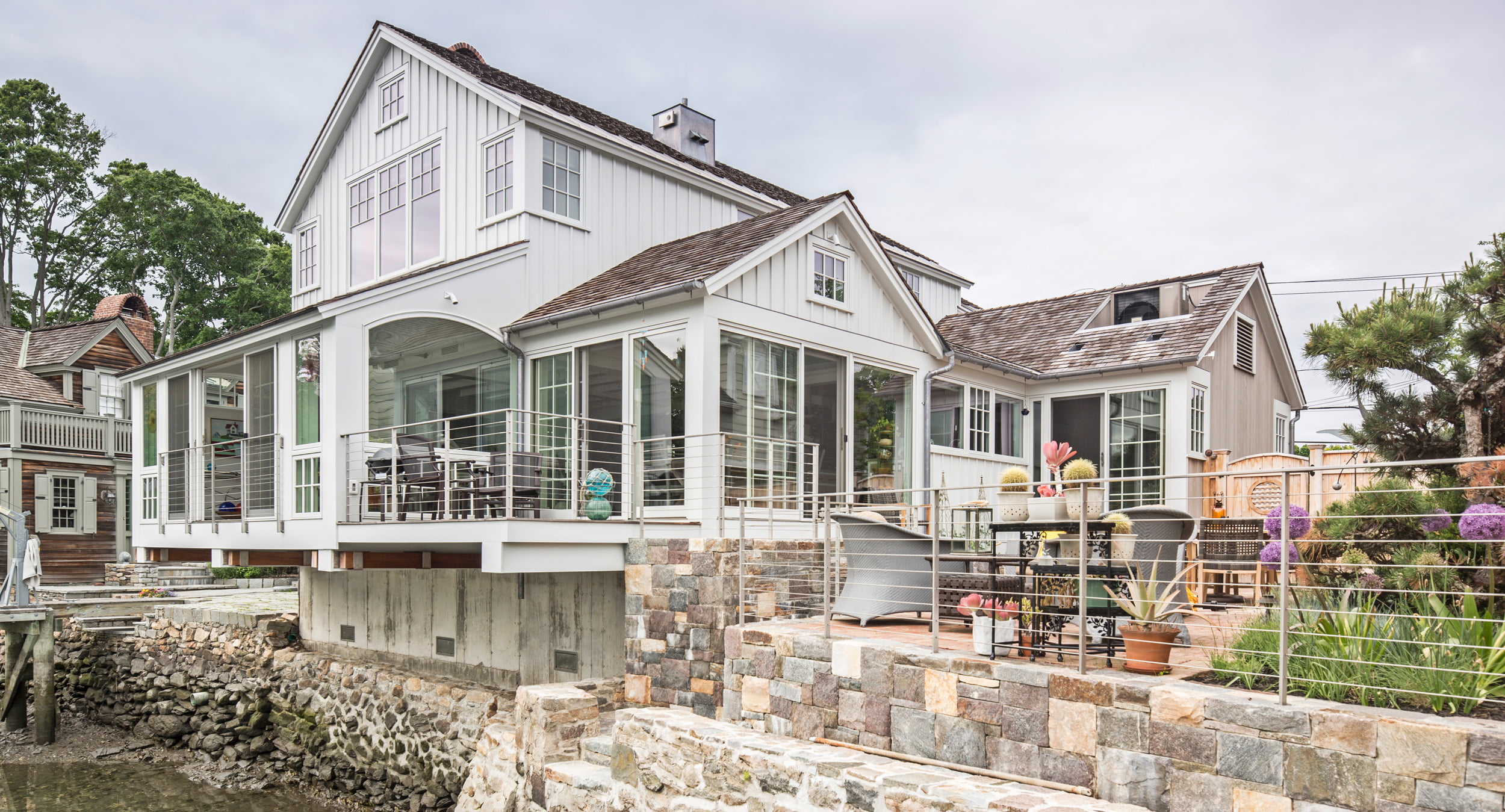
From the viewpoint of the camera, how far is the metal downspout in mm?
12312

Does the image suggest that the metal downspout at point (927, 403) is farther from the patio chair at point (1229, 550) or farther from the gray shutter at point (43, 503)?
the gray shutter at point (43, 503)

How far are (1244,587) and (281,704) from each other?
12.6 m

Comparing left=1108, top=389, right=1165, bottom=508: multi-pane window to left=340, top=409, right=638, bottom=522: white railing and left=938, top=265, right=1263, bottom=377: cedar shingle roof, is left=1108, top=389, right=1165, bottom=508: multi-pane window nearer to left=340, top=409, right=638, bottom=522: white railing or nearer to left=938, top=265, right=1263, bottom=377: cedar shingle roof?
left=938, top=265, right=1263, bottom=377: cedar shingle roof

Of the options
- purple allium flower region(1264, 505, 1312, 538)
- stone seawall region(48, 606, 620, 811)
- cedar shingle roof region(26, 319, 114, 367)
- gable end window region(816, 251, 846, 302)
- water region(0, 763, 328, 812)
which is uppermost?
cedar shingle roof region(26, 319, 114, 367)

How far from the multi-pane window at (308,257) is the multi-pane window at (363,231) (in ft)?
4.07

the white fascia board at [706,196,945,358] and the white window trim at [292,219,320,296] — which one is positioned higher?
the white window trim at [292,219,320,296]

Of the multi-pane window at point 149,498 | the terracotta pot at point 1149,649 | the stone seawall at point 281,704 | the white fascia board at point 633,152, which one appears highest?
the white fascia board at point 633,152

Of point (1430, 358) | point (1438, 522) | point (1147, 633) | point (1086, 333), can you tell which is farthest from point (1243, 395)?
point (1147, 633)

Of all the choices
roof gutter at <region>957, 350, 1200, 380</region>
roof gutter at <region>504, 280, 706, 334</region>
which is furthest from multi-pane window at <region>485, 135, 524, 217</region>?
roof gutter at <region>957, 350, 1200, 380</region>

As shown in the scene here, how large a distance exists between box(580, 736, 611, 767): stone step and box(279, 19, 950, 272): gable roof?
7.90 meters

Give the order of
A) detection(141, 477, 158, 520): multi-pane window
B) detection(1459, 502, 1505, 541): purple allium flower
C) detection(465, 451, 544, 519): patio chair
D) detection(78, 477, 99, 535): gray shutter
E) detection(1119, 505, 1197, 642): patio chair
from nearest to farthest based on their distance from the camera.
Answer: detection(1459, 502, 1505, 541): purple allium flower → detection(1119, 505, 1197, 642): patio chair → detection(465, 451, 544, 519): patio chair → detection(141, 477, 158, 520): multi-pane window → detection(78, 477, 99, 535): gray shutter

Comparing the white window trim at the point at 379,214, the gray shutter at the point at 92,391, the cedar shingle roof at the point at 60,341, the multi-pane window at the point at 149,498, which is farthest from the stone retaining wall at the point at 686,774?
the cedar shingle roof at the point at 60,341

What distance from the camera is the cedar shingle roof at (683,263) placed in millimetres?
10273

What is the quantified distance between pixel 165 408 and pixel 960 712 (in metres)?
12.5
